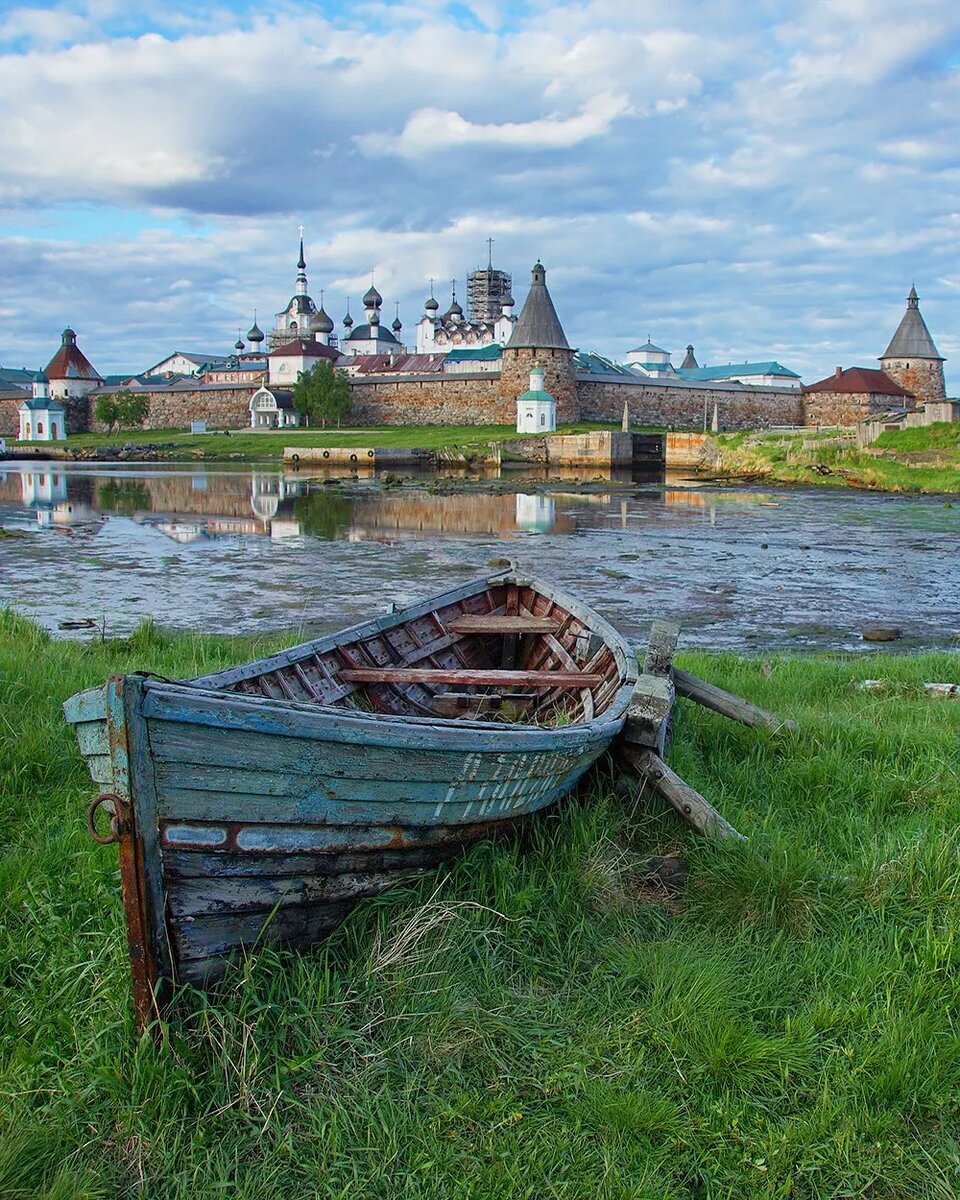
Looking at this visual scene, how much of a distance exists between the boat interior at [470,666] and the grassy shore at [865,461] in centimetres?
3066

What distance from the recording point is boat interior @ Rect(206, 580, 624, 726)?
5148 mm

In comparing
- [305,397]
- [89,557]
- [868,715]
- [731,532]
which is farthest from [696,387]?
[868,715]

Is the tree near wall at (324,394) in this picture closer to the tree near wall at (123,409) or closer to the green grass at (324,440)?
the green grass at (324,440)

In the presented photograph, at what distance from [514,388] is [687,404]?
14.1 meters

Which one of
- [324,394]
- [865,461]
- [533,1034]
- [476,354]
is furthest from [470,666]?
[476,354]

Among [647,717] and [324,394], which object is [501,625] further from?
[324,394]

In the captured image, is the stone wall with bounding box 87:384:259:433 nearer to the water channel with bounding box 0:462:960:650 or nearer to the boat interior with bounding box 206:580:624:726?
the water channel with bounding box 0:462:960:650

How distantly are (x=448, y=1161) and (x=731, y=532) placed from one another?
20.8 m

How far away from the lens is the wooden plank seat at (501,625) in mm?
6781

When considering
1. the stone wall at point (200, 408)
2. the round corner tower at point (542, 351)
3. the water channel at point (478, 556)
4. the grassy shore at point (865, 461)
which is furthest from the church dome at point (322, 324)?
the water channel at point (478, 556)

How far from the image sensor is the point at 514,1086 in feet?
9.93

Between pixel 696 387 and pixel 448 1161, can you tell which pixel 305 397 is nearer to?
pixel 696 387

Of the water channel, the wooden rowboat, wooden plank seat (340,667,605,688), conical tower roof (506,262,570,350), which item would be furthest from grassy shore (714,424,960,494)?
the wooden rowboat

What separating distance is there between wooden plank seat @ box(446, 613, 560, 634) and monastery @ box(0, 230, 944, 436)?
166 feet
